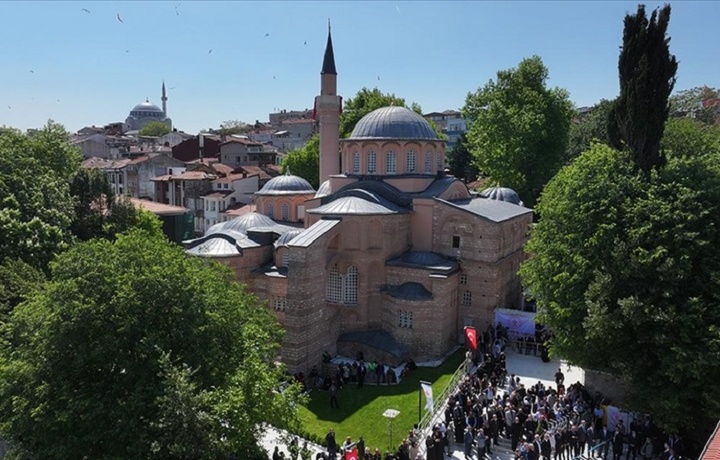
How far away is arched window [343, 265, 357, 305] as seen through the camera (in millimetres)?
26234

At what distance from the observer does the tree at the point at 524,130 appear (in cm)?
4022

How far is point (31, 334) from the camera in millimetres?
14711

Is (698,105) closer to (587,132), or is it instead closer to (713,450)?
(587,132)

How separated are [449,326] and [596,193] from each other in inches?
399

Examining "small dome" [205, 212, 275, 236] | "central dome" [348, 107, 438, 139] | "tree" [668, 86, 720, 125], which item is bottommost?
"small dome" [205, 212, 275, 236]

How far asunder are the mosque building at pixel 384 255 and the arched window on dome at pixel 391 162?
0.17 feet

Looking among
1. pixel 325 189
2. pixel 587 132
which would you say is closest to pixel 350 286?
pixel 325 189

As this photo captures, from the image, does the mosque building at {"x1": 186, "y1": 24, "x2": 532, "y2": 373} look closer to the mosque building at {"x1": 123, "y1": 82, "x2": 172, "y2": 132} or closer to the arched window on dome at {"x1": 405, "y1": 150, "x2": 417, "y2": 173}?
the arched window on dome at {"x1": 405, "y1": 150, "x2": 417, "y2": 173}

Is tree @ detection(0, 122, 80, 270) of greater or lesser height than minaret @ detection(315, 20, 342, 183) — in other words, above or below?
below

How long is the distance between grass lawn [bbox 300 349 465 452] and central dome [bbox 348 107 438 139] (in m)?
12.4

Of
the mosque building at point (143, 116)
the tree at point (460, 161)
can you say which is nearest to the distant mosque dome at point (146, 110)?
the mosque building at point (143, 116)

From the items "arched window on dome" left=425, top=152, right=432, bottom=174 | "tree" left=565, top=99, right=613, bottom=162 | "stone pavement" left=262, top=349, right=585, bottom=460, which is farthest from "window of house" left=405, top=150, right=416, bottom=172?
"tree" left=565, top=99, right=613, bottom=162

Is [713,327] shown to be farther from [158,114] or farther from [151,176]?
[158,114]

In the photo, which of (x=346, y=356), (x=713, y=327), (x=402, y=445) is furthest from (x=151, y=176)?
(x=713, y=327)
